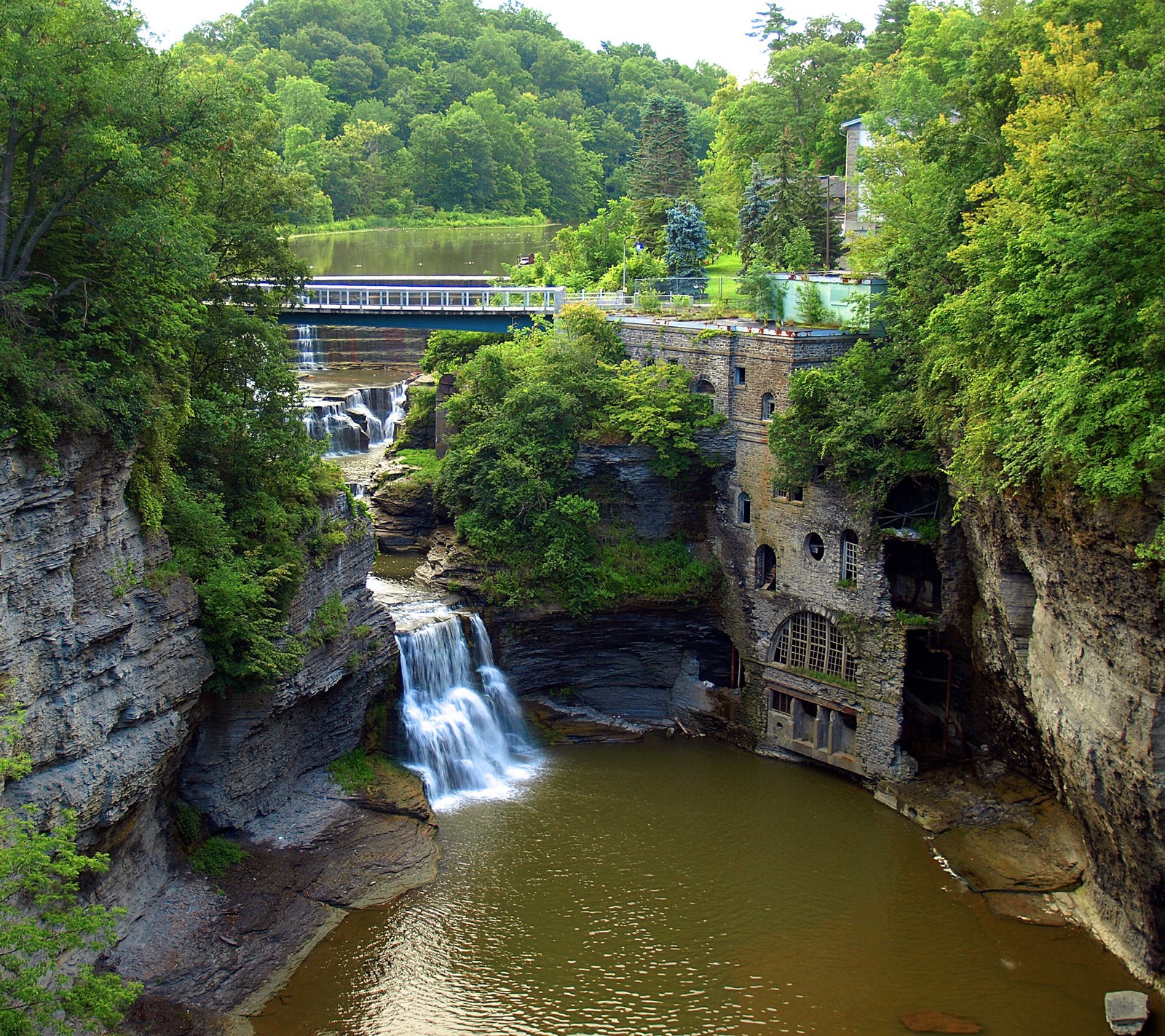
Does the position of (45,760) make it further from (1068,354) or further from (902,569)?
(902,569)

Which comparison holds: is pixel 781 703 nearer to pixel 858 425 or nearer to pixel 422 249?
pixel 858 425

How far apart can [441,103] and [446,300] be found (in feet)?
250

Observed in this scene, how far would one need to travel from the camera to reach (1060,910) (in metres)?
32.2

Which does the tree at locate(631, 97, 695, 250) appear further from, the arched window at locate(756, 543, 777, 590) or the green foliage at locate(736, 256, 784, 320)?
the arched window at locate(756, 543, 777, 590)

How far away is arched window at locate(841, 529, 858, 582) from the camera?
39.0 m

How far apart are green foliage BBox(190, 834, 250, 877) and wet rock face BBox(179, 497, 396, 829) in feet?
1.76

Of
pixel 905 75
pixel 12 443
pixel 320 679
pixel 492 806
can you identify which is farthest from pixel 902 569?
pixel 12 443

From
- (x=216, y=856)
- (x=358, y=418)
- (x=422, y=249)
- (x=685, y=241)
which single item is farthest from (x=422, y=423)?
(x=422, y=249)

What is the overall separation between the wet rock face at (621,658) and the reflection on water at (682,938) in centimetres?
566

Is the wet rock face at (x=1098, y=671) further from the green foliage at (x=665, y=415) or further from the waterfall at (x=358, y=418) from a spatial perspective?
the waterfall at (x=358, y=418)

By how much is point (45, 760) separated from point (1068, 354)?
2346cm

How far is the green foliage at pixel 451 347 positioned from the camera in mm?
55594

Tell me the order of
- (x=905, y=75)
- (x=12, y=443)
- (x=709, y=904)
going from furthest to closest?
(x=905, y=75), (x=709, y=904), (x=12, y=443)

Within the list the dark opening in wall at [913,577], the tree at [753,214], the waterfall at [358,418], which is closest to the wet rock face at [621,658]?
the dark opening in wall at [913,577]
